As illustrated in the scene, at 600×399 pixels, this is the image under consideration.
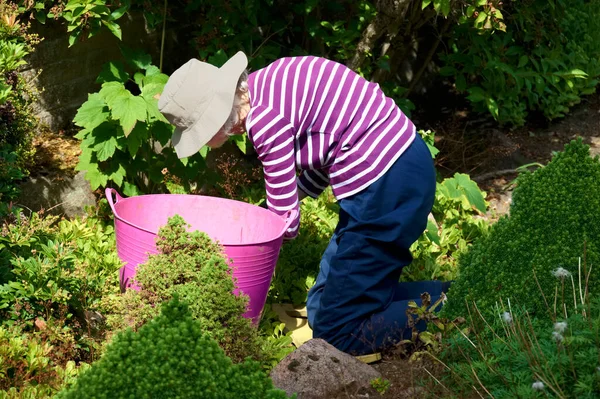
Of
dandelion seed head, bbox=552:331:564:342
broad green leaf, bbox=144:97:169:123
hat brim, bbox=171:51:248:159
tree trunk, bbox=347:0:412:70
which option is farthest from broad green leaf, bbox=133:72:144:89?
dandelion seed head, bbox=552:331:564:342

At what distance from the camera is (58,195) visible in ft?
14.8

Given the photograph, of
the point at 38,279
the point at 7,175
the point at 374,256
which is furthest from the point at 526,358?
the point at 7,175

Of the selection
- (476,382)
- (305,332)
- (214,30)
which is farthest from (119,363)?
(214,30)

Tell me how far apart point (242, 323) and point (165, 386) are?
0.80 m

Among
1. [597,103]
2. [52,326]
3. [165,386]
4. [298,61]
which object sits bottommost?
[597,103]

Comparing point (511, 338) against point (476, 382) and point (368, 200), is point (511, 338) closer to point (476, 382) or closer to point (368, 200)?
point (476, 382)

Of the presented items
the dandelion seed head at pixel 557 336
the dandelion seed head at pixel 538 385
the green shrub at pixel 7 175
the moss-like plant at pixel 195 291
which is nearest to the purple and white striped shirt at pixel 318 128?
the moss-like plant at pixel 195 291

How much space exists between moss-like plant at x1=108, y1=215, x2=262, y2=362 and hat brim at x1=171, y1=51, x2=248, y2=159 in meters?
0.47

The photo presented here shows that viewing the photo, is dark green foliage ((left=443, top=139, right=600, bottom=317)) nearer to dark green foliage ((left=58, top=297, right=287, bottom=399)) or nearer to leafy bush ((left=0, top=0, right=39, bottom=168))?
dark green foliage ((left=58, top=297, right=287, bottom=399))

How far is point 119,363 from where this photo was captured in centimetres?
203

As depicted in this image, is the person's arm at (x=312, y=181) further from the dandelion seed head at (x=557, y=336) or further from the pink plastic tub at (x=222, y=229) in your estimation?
the dandelion seed head at (x=557, y=336)

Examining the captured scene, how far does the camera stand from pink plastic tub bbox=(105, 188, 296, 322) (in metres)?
3.19

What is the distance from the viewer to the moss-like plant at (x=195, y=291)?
8.89 feet

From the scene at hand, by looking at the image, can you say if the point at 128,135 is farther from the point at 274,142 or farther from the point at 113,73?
the point at 274,142
